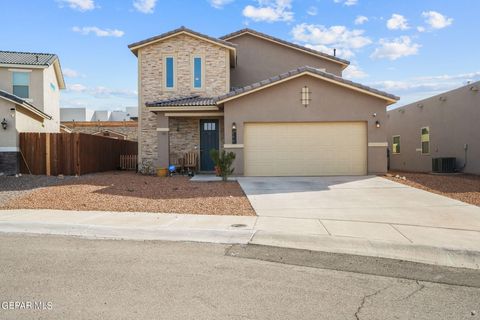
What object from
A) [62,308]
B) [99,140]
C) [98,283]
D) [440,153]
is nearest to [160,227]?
[98,283]

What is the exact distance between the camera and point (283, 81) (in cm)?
1666

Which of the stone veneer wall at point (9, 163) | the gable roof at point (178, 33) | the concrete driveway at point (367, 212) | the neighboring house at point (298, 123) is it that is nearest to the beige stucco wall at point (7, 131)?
the stone veneer wall at point (9, 163)

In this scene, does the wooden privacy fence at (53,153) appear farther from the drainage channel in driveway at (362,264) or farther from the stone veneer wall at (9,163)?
the drainage channel in driveway at (362,264)

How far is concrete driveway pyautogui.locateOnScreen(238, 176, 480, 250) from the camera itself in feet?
24.2

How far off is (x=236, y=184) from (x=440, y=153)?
1248 cm

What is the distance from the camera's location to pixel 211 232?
7.47 metres

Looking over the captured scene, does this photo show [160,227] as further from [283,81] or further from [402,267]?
[283,81]

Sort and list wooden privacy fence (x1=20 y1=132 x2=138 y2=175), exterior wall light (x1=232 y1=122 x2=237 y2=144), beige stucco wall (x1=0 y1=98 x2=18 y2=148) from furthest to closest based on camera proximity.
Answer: wooden privacy fence (x1=20 y1=132 x2=138 y2=175), beige stucco wall (x1=0 y1=98 x2=18 y2=148), exterior wall light (x1=232 y1=122 x2=237 y2=144)

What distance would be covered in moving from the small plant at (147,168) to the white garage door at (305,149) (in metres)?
5.43

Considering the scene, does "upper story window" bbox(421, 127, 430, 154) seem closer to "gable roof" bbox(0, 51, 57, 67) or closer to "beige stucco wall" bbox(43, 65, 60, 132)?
"beige stucco wall" bbox(43, 65, 60, 132)

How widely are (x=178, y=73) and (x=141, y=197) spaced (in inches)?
395

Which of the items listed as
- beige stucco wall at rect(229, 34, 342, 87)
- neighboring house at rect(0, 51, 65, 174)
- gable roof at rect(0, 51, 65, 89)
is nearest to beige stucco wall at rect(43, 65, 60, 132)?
neighboring house at rect(0, 51, 65, 174)

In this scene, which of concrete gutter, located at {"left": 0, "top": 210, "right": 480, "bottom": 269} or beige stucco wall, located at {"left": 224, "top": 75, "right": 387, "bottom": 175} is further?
beige stucco wall, located at {"left": 224, "top": 75, "right": 387, "bottom": 175}

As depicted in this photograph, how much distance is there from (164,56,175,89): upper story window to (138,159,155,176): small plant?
3.97 metres
